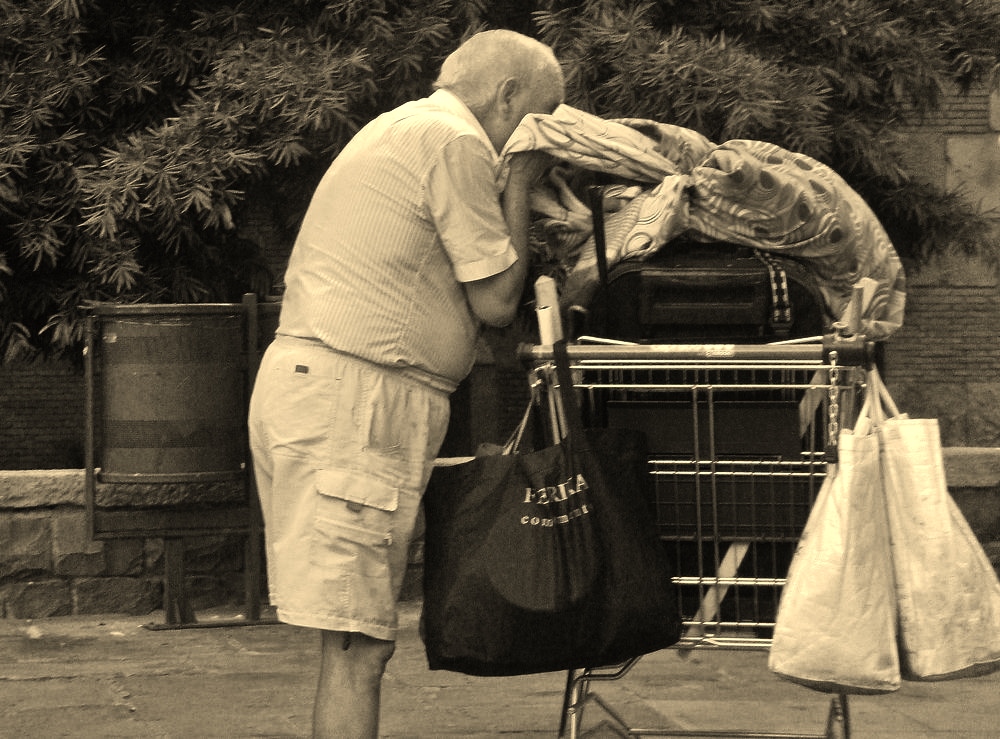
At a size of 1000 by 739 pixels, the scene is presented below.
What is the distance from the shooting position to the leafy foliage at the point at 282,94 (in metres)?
6.55

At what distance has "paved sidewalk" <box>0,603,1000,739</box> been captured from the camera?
16.1ft

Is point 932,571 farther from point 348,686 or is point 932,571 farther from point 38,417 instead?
point 38,417

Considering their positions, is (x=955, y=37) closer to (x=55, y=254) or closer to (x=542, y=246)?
(x=542, y=246)

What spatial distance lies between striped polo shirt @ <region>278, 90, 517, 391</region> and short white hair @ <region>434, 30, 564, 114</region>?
0.49 feet

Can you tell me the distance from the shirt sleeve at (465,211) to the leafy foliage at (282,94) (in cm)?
303

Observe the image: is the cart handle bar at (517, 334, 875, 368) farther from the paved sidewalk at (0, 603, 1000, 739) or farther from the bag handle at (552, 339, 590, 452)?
the paved sidewalk at (0, 603, 1000, 739)

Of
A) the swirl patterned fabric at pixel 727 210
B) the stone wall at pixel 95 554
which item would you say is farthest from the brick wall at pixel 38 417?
the swirl patterned fabric at pixel 727 210

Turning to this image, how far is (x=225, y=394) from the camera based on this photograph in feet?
21.0

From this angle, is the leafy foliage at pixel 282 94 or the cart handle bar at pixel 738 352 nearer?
the cart handle bar at pixel 738 352

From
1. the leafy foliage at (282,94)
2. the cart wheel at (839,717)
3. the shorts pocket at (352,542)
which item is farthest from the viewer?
the leafy foliage at (282,94)

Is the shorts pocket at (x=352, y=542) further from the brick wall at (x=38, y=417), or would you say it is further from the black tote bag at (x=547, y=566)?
the brick wall at (x=38, y=417)

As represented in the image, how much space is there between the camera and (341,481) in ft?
11.4

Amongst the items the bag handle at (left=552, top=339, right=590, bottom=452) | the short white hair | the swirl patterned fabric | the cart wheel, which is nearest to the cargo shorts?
the bag handle at (left=552, top=339, right=590, bottom=452)

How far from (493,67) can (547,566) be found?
3.80ft
